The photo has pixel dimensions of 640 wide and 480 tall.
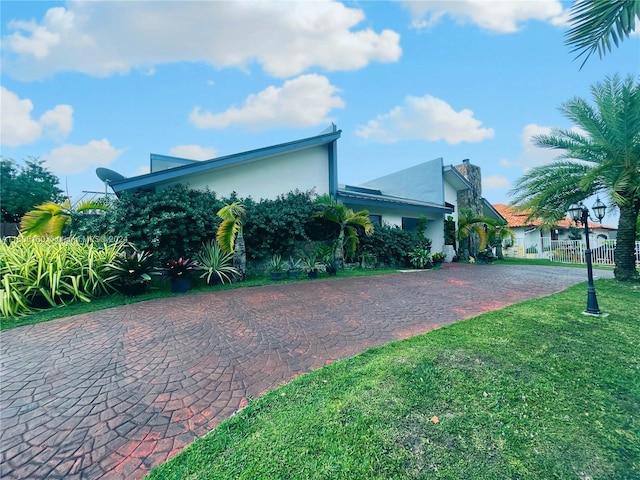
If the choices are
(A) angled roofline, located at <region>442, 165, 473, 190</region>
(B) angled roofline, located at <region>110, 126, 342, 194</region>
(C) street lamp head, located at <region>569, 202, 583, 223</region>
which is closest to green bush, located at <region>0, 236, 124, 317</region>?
(B) angled roofline, located at <region>110, 126, 342, 194</region>

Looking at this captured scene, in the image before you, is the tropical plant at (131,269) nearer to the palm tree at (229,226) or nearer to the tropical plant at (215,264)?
the tropical plant at (215,264)

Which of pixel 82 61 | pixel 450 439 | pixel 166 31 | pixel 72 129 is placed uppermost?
pixel 166 31

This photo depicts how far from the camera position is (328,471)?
169 centimetres

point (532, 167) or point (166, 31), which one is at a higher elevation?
point (166, 31)

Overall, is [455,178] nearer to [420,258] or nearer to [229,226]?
[420,258]

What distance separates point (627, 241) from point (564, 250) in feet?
39.0

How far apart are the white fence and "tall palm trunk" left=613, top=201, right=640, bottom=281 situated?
5.98 meters

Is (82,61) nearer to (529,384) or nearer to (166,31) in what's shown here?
(166,31)

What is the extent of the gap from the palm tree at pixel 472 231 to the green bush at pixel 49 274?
16.7 meters

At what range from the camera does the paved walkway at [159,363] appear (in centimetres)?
199

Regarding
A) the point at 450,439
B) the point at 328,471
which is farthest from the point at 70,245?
the point at 450,439

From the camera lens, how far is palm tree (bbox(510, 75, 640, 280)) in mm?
6812

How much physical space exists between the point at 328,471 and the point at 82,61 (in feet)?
31.6

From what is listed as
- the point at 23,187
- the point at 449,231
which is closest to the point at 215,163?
the point at 449,231
